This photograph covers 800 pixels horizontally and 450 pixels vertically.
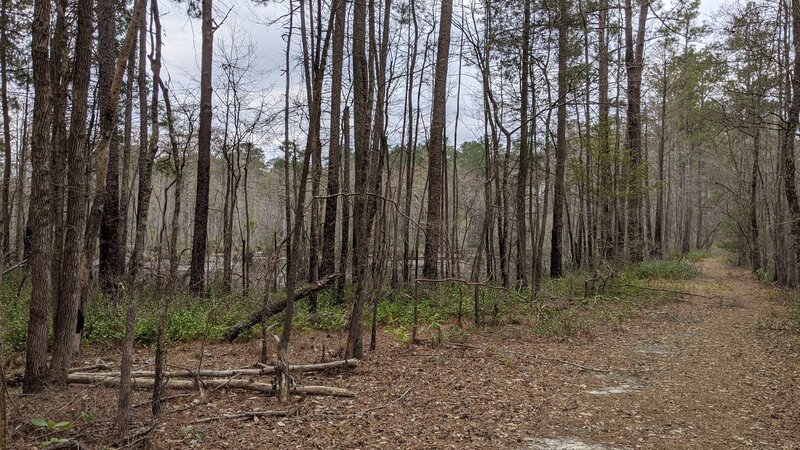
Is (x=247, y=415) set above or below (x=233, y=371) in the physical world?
below

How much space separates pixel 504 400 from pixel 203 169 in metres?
9.67

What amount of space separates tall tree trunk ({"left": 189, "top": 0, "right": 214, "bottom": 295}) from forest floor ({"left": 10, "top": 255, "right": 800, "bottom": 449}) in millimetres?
4274

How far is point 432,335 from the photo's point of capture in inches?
311

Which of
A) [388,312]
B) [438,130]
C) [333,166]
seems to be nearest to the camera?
[388,312]

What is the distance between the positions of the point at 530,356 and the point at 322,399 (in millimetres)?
3396

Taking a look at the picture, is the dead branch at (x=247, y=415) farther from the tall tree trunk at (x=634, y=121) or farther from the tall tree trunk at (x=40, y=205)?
the tall tree trunk at (x=634, y=121)

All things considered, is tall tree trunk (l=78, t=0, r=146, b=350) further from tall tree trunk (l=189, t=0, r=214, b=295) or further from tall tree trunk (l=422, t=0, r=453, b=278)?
tall tree trunk (l=422, t=0, r=453, b=278)

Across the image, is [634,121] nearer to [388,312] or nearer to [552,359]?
[388,312]

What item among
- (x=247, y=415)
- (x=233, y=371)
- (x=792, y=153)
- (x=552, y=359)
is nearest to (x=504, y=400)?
(x=552, y=359)

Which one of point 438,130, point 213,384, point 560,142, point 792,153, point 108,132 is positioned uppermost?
point 560,142

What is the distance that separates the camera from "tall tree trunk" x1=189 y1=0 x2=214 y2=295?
1179 centimetres

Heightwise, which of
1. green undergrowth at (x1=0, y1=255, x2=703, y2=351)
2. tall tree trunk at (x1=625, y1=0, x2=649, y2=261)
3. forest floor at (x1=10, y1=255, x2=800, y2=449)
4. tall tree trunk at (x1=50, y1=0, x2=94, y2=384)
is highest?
tall tree trunk at (x1=625, y1=0, x2=649, y2=261)

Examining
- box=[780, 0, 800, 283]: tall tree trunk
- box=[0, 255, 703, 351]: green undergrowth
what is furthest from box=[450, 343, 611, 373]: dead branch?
box=[780, 0, 800, 283]: tall tree trunk

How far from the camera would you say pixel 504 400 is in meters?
5.25
